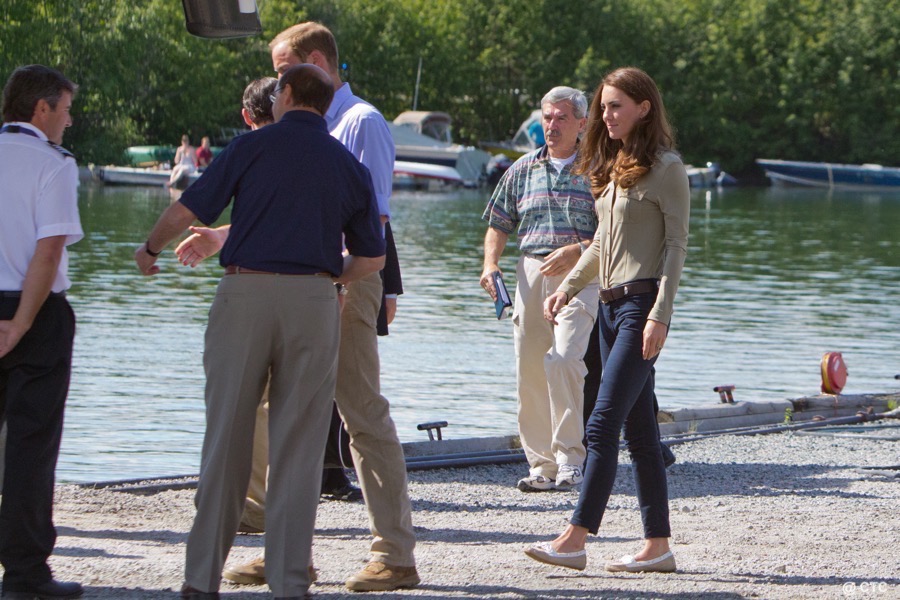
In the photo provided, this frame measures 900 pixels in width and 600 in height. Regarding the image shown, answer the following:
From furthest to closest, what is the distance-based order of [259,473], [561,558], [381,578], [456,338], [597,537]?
[456,338] → [597,537] → [259,473] → [561,558] → [381,578]

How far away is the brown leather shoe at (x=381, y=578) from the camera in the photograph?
5211 mm

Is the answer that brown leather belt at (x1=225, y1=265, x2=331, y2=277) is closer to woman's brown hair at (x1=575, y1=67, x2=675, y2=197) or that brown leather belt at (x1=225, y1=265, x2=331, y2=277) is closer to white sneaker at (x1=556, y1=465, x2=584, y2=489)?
woman's brown hair at (x1=575, y1=67, x2=675, y2=197)

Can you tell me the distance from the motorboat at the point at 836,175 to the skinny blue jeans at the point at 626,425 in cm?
6410

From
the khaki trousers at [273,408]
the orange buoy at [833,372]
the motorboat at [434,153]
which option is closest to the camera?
the khaki trousers at [273,408]

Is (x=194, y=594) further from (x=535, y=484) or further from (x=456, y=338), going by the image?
(x=456, y=338)

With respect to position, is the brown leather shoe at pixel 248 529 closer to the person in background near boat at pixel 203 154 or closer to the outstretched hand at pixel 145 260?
the outstretched hand at pixel 145 260

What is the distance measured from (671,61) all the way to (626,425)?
262 feet

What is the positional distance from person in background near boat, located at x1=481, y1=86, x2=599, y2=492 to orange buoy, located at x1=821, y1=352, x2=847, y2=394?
347 centimetres

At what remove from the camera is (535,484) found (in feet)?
25.1

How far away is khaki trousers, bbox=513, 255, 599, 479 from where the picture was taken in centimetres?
775

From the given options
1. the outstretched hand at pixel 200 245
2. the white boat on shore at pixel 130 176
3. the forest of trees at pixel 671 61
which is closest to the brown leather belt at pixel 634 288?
the outstretched hand at pixel 200 245

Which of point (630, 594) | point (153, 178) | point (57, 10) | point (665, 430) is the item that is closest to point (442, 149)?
point (153, 178)

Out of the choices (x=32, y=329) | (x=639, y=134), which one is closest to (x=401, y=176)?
(x=639, y=134)

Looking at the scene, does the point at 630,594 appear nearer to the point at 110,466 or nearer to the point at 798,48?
the point at 110,466
